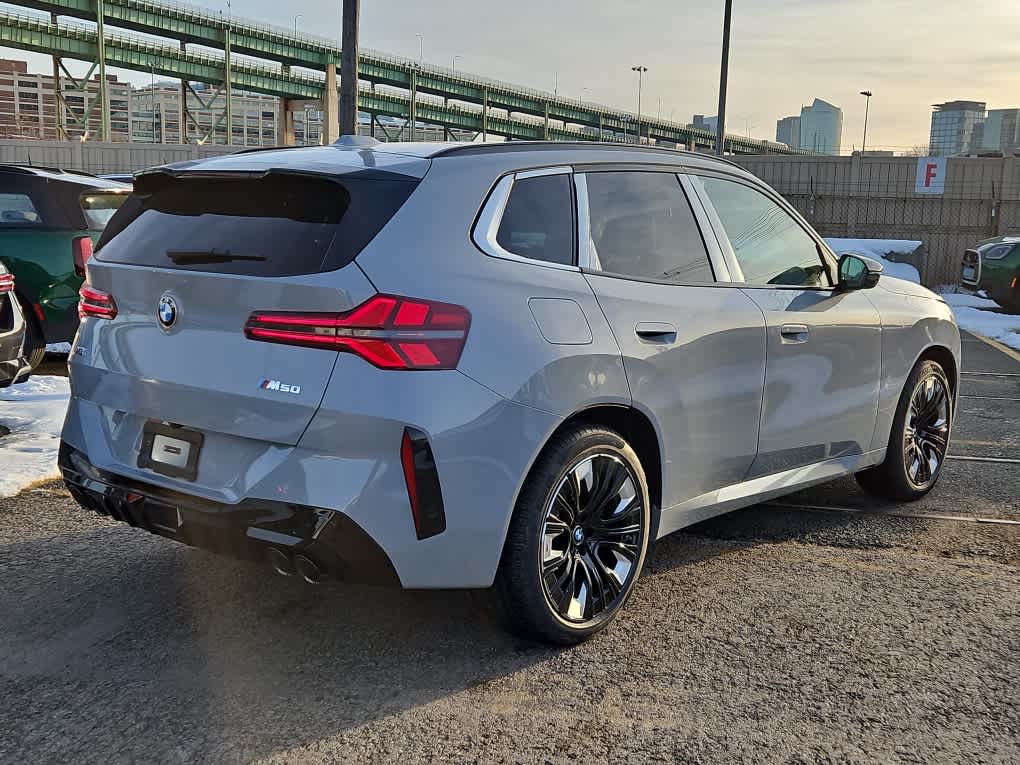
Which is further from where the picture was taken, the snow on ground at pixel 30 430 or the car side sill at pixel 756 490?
the snow on ground at pixel 30 430

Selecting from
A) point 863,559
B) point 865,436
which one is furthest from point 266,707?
point 865,436

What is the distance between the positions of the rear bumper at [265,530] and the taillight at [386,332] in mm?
475

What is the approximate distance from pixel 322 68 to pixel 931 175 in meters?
62.7

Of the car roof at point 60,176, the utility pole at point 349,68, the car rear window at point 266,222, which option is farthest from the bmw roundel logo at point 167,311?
the utility pole at point 349,68

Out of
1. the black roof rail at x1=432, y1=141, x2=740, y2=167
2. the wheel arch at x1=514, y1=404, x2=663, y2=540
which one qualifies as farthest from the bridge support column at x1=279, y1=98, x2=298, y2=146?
the wheel arch at x1=514, y1=404, x2=663, y2=540

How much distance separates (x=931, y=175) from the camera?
24.0 meters

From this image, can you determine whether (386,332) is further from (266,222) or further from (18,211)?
(18,211)

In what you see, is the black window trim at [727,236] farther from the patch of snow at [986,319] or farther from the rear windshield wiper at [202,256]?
the patch of snow at [986,319]

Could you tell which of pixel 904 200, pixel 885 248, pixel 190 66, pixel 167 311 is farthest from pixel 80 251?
pixel 190 66

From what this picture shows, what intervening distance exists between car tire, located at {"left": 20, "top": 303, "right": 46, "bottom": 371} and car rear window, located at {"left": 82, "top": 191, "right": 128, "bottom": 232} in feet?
3.32

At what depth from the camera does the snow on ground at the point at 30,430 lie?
5.77m

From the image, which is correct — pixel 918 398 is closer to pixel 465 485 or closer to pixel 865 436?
pixel 865 436

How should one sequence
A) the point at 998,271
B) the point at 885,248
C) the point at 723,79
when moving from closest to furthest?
the point at 998,271 → the point at 885,248 → the point at 723,79

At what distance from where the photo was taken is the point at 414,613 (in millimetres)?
3959
